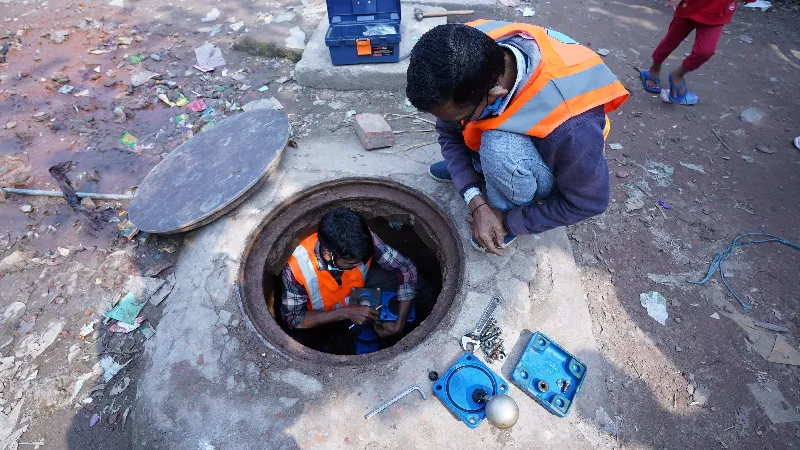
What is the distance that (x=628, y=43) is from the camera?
4.87 m

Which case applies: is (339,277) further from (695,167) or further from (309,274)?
(695,167)

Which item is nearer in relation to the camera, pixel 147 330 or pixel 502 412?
pixel 502 412

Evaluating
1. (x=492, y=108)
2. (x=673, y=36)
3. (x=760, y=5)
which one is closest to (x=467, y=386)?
(x=492, y=108)

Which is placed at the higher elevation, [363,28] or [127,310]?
→ [363,28]

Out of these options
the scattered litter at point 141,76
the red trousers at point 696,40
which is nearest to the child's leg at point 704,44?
the red trousers at point 696,40

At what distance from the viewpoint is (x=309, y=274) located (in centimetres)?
253

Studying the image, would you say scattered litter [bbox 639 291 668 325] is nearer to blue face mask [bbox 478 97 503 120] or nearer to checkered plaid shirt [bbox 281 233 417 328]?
checkered plaid shirt [bbox 281 233 417 328]

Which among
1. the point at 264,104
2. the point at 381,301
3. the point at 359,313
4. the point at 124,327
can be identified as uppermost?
the point at 264,104

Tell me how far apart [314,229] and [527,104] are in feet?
5.90

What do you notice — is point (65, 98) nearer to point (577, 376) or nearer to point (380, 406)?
point (380, 406)

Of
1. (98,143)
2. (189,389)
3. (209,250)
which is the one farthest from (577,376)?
(98,143)

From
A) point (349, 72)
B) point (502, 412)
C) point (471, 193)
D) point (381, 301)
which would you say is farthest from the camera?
point (349, 72)

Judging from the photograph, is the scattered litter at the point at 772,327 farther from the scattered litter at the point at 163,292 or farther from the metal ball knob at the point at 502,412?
the scattered litter at the point at 163,292

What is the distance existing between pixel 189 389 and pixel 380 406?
2.96ft
